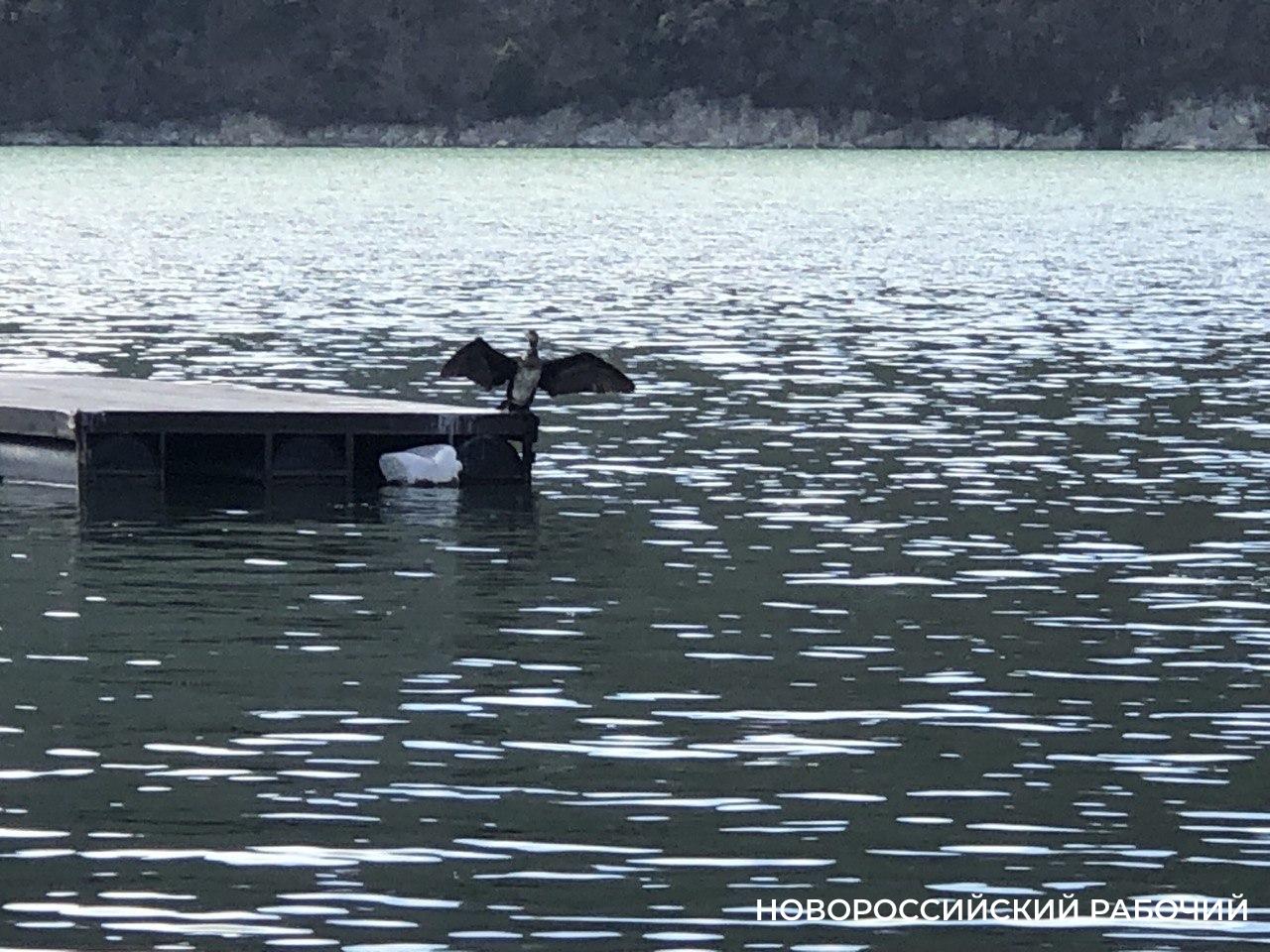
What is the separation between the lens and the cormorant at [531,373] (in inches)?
1248

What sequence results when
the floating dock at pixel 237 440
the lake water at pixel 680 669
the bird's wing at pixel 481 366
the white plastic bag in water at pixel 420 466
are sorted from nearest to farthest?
the lake water at pixel 680 669 < the bird's wing at pixel 481 366 < the floating dock at pixel 237 440 < the white plastic bag in water at pixel 420 466

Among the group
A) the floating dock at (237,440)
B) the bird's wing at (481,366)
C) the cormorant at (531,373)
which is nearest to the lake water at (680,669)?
the floating dock at (237,440)

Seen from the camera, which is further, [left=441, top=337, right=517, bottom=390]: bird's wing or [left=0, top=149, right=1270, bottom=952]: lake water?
[left=441, top=337, right=517, bottom=390]: bird's wing

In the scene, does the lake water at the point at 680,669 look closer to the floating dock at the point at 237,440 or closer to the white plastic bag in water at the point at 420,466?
the white plastic bag in water at the point at 420,466

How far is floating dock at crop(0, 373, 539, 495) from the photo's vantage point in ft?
105

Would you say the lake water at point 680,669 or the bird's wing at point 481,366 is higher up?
the bird's wing at point 481,366

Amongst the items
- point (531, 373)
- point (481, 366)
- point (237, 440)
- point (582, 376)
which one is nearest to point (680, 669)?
point (582, 376)

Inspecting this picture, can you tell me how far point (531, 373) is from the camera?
106ft

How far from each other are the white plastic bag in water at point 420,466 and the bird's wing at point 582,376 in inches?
46.9

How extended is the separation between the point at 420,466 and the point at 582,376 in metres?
1.77

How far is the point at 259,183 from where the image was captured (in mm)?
168375

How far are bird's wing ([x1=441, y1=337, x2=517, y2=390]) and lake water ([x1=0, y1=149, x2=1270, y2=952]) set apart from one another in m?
1.09

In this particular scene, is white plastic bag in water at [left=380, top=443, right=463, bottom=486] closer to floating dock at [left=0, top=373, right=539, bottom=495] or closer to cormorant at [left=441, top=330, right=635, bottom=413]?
floating dock at [left=0, top=373, right=539, bottom=495]

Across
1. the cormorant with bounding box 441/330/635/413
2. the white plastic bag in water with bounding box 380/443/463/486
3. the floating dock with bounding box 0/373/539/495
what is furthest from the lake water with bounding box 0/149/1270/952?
the cormorant with bounding box 441/330/635/413
